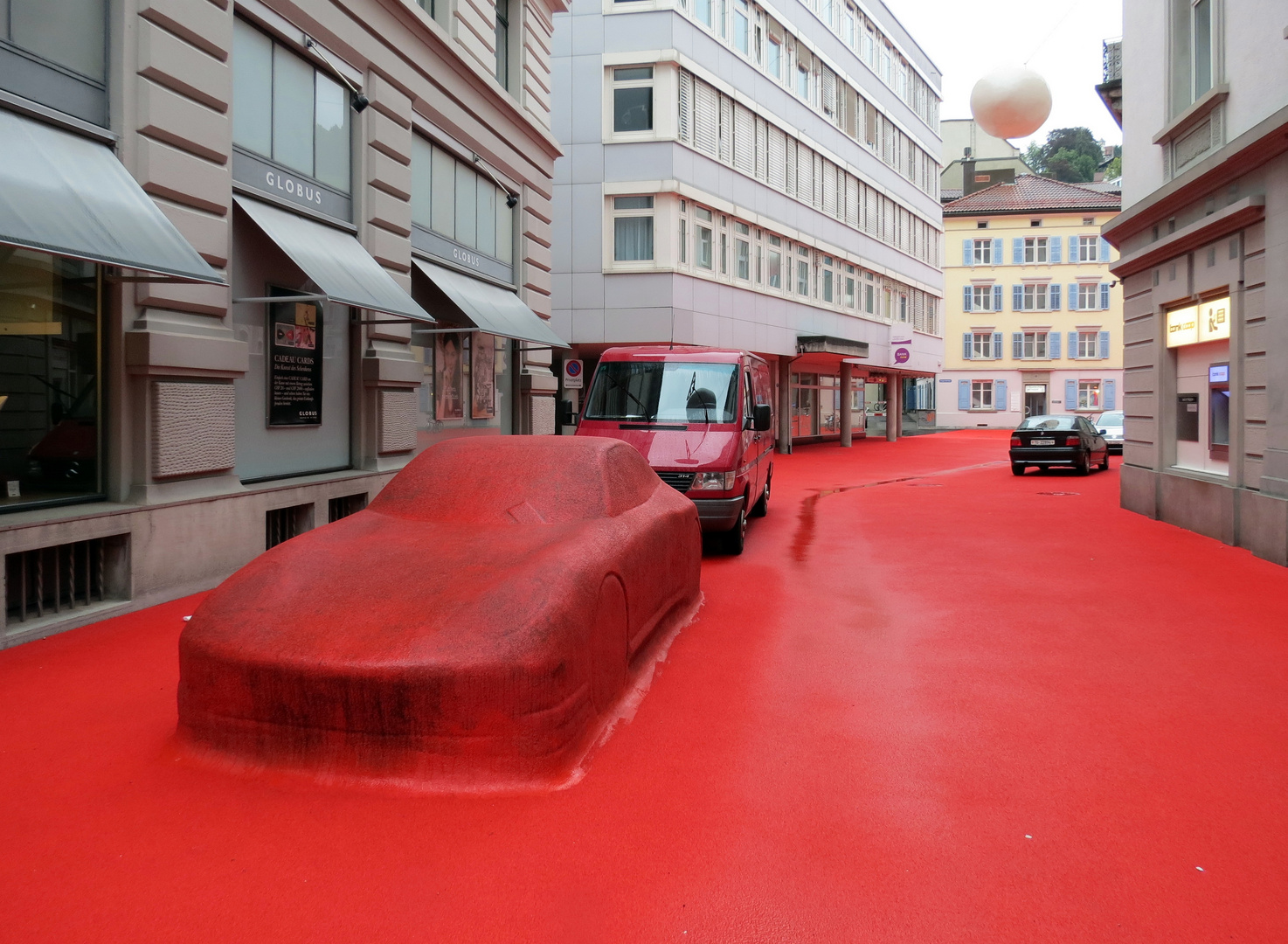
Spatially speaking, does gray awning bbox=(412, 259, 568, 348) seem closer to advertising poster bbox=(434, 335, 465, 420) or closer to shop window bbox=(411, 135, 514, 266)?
advertising poster bbox=(434, 335, 465, 420)

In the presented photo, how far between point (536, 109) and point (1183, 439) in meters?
12.3

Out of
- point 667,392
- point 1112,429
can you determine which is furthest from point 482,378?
point 1112,429

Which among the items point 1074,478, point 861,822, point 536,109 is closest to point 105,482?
point 861,822

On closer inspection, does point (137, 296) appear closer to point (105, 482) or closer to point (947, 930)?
point (105, 482)

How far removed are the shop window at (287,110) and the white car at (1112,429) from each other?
1068 inches

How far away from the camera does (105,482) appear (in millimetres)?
7844

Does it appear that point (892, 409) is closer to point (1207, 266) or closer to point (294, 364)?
point (1207, 266)

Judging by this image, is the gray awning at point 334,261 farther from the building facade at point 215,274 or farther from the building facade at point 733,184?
the building facade at point 733,184

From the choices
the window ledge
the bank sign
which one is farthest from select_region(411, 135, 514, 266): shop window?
the bank sign

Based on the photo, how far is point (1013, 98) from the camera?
372 inches

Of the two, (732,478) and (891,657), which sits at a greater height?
(732,478)

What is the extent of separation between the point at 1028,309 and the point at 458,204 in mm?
51421

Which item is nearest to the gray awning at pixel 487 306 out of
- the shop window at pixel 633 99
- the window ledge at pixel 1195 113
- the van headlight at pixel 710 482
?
the van headlight at pixel 710 482

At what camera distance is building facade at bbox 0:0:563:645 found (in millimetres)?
7035
